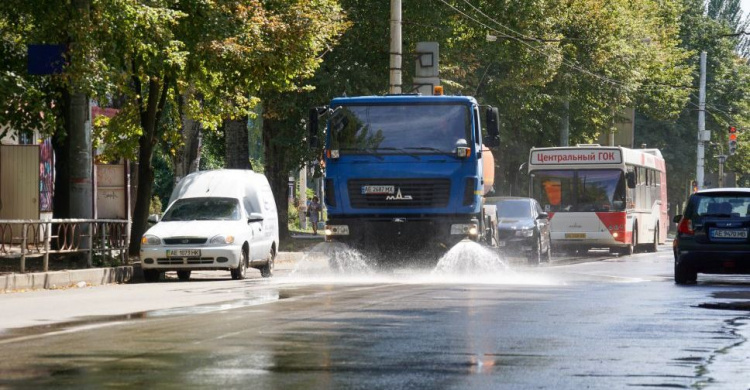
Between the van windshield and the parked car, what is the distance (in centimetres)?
959

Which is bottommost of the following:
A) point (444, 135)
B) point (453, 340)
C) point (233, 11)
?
point (453, 340)

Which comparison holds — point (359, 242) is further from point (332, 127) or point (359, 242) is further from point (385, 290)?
point (385, 290)

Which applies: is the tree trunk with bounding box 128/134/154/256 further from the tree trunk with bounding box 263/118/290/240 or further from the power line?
the power line

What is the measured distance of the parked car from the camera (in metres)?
35.7

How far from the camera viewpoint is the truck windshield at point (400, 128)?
24.7 meters

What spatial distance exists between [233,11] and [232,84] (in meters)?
1.90

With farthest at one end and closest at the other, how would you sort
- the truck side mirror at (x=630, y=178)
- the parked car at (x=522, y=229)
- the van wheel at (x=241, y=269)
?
1. the truck side mirror at (x=630, y=178)
2. the parked car at (x=522, y=229)
3. the van wheel at (x=241, y=269)

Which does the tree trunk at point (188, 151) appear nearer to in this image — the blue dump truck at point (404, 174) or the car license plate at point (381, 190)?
the blue dump truck at point (404, 174)

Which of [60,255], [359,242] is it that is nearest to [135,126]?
[60,255]

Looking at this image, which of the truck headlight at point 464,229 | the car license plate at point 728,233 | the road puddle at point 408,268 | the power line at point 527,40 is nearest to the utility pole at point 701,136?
the power line at point 527,40

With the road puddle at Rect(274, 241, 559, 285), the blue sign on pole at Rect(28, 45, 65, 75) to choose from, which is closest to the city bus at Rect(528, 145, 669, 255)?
the road puddle at Rect(274, 241, 559, 285)

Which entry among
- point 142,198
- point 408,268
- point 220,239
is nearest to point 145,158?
point 142,198

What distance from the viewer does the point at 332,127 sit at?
25016mm

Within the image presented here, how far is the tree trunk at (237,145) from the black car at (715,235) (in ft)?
57.6
